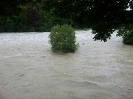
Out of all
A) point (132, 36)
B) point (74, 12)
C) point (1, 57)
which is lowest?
point (1, 57)

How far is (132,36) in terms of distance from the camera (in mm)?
4598

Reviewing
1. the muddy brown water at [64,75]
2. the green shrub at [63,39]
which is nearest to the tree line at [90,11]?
the muddy brown water at [64,75]

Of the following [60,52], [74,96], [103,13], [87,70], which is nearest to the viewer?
[103,13]

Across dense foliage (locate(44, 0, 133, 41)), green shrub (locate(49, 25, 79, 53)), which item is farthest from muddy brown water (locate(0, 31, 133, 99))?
dense foliage (locate(44, 0, 133, 41))

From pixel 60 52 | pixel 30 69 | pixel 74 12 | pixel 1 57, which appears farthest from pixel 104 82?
pixel 1 57

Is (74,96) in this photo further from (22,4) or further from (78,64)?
(78,64)

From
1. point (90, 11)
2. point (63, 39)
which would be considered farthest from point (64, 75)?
point (90, 11)

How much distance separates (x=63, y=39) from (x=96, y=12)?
25.8 ft

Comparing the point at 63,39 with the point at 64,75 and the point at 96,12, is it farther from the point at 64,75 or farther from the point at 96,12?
the point at 96,12

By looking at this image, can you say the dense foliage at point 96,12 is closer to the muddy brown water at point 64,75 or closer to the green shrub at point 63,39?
the muddy brown water at point 64,75

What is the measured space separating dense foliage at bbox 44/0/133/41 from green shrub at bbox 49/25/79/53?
24.2ft

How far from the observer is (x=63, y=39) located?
11.4 m

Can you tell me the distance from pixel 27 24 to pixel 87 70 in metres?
17.0

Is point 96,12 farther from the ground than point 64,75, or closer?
farther from the ground
